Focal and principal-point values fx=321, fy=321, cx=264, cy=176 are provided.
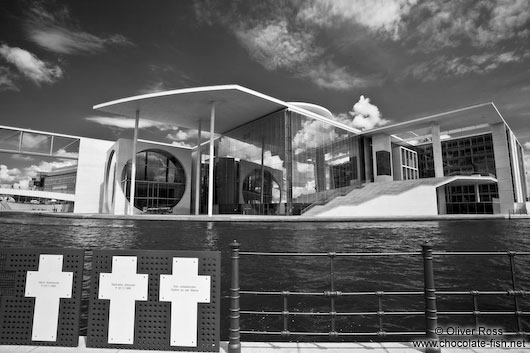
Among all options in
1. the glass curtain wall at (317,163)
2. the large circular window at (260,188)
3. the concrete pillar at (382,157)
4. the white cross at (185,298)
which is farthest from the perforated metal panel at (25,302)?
the concrete pillar at (382,157)

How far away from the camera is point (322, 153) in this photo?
40.2m

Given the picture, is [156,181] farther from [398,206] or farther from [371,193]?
[398,206]

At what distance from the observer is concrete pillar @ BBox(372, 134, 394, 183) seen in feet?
159

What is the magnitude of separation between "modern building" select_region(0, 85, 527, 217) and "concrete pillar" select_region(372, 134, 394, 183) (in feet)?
0.50

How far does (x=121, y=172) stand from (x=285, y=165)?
72.4 ft

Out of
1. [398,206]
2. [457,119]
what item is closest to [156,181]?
[398,206]

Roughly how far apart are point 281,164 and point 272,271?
28120 millimetres

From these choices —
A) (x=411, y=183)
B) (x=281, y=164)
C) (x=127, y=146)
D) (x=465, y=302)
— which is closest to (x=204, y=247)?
(x=465, y=302)

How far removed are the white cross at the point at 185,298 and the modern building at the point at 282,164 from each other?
3135cm

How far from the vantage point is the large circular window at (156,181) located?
44.7m

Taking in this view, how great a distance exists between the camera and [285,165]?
36.6m

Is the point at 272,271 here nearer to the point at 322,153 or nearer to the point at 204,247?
the point at 204,247

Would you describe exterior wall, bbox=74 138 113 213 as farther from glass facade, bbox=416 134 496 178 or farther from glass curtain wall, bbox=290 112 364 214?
glass facade, bbox=416 134 496 178

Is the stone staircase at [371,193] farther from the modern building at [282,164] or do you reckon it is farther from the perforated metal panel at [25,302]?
the perforated metal panel at [25,302]
